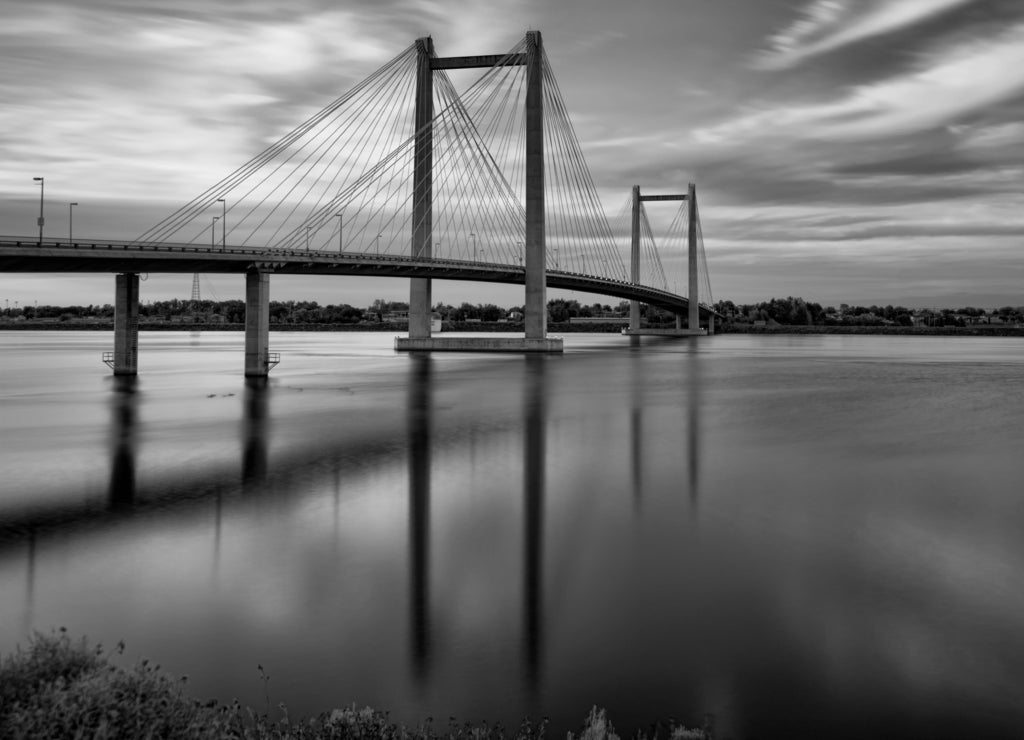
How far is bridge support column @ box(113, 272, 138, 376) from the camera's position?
41969mm

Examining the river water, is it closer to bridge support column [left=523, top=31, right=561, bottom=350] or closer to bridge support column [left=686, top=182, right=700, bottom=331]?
bridge support column [left=523, top=31, right=561, bottom=350]

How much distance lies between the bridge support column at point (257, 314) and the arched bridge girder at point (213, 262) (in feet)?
2.25

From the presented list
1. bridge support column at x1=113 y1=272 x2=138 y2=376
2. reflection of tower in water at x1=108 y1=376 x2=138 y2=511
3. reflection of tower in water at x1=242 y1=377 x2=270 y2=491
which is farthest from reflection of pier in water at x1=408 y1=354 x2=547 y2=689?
bridge support column at x1=113 y1=272 x2=138 y2=376

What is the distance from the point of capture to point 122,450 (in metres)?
20.8

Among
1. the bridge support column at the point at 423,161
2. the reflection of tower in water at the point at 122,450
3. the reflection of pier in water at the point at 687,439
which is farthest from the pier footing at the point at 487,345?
the reflection of tower in water at the point at 122,450

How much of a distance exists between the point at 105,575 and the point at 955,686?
374 inches

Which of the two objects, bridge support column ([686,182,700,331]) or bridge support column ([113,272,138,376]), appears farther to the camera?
bridge support column ([686,182,700,331])

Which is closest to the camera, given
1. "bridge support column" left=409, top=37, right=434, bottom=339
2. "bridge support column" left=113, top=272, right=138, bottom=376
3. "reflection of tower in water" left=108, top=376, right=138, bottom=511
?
"reflection of tower in water" left=108, top=376, right=138, bottom=511

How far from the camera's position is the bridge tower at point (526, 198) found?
65.9 meters

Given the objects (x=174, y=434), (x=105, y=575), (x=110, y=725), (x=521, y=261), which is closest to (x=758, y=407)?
(x=174, y=434)

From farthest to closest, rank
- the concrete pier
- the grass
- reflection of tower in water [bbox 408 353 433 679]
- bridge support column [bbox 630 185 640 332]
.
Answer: bridge support column [bbox 630 185 640 332]
the concrete pier
reflection of tower in water [bbox 408 353 433 679]
the grass

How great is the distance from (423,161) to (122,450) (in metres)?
54.3

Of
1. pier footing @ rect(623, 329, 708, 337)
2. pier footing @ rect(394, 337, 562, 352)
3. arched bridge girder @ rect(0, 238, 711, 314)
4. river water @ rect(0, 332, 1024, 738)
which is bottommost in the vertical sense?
river water @ rect(0, 332, 1024, 738)

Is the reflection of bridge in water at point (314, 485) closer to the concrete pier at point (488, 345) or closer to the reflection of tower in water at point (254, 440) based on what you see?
the reflection of tower in water at point (254, 440)
